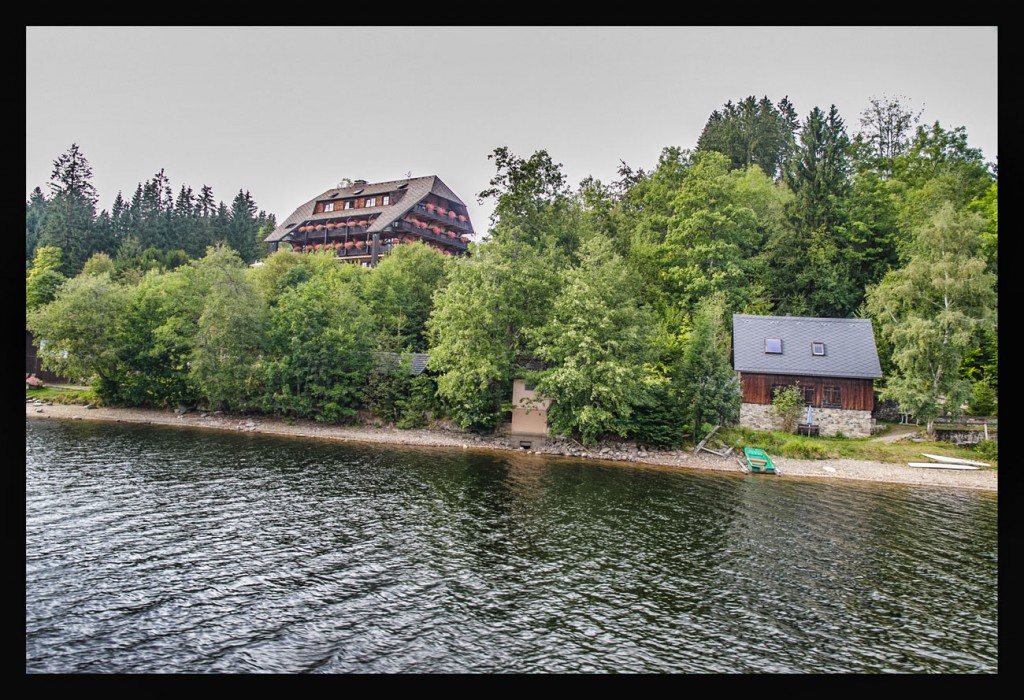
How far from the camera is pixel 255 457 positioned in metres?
32.4

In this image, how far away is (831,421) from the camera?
128 feet

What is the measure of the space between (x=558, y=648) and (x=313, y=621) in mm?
6256

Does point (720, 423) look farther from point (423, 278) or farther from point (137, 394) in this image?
point (137, 394)

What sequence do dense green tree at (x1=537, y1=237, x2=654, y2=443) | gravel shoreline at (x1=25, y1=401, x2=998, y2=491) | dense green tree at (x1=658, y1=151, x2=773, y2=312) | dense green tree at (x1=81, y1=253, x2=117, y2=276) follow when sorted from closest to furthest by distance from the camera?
1. gravel shoreline at (x1=25, y1=401, x2=998, y2=491)
2. dense green tree at (x1=537, y1=237, x2=654, y2=443)
3. dense green tree at (x1=658, y1=151, x2=773, y2=312)
4. dense green tree at (x1=81, y1=253, x2=117, y2=276)

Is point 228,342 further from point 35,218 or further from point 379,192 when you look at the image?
point 35,218

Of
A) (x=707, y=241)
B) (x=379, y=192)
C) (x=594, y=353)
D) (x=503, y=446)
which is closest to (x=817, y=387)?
(x=707, y=241)

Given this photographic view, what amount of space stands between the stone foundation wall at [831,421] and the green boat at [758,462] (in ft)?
16.5

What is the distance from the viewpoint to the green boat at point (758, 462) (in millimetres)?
33156

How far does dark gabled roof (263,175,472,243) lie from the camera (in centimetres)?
6606

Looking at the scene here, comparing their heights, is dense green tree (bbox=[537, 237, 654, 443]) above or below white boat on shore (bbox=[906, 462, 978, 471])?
above

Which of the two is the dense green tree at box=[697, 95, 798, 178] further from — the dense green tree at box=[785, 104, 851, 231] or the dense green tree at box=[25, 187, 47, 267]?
the dense green tree at box=[25, 187, 47, 267]

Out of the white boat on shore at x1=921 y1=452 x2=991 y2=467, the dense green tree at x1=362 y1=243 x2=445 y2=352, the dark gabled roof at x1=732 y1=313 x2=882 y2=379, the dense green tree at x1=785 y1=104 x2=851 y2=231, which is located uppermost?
the dense green tree at x1=785 y1=104 x2=851 y2=231

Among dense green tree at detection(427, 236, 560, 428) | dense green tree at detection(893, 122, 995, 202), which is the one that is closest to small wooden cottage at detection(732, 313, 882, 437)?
dense green tree at detection(427, 236, 560, 428)

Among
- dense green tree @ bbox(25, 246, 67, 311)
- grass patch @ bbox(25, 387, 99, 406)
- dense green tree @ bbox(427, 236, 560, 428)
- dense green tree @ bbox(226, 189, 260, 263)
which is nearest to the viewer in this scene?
dense green tree @ bbox(427, 236, 560, 428)
